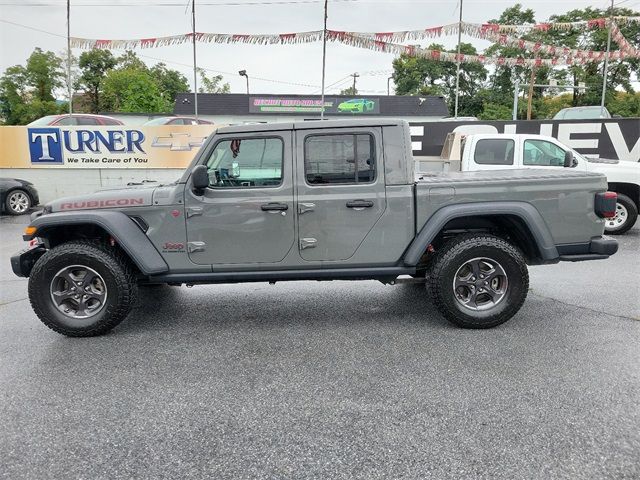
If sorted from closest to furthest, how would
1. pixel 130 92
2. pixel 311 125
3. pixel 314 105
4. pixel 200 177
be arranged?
1. pixel 200 177
2. pixel 311 125
3. pixel 314 105
4. pixel 130 92

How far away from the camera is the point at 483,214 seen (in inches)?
174

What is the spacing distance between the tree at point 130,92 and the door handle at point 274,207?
1830 inches

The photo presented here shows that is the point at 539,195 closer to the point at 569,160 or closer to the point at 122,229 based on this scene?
the point at 122,229

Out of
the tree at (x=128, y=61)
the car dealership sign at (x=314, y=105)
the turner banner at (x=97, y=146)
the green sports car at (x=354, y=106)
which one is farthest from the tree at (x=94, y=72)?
the turner banner at (x=97, y=146)

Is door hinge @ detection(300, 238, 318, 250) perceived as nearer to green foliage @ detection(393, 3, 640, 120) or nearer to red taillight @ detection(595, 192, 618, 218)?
red taillight @ detection(595, 192, 618, 218)

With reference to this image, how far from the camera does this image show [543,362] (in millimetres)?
3869

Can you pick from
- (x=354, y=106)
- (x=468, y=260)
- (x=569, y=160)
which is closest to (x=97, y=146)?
(x=569, y=160)

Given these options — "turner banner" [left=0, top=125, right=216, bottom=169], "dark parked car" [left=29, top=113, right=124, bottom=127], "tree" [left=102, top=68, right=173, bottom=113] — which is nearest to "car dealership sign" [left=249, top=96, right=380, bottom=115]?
"tree" [left=102, top=68, right=173, bottom=113]

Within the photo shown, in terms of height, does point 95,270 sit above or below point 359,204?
below

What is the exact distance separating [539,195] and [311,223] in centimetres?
204

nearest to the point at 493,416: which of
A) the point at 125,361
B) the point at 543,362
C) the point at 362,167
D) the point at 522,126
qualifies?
the point at 543,362

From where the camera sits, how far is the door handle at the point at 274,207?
14.5 feet

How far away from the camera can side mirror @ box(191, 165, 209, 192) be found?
4277 mm

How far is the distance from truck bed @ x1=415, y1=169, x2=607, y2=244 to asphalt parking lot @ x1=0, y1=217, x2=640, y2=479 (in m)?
1.00
